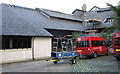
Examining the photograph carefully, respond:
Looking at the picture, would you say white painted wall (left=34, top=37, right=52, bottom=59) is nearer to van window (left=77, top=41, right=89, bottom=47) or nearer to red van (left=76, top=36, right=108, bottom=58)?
red van (left=76, top=36, right=108, bottom=58)

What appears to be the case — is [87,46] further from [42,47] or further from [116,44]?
[42,47]

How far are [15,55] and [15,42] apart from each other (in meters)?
1.65

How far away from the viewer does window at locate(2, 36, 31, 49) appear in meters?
20.1

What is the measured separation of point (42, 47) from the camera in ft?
79.3

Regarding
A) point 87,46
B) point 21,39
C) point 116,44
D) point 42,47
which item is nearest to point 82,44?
point 87,46

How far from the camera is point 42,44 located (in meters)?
24.1

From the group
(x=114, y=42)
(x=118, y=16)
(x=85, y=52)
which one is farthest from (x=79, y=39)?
(x=118, y=16)

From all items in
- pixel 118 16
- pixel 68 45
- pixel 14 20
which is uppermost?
pixel 14 20

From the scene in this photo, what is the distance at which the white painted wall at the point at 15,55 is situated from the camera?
62.8 feet

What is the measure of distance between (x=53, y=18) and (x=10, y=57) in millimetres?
15657

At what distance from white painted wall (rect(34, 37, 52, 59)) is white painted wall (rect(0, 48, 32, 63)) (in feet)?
4.01

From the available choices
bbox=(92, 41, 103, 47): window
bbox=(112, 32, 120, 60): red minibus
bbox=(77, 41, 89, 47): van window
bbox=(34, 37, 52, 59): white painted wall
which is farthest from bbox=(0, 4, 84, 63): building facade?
bbox=(112, 32, 120, 60): red minibus

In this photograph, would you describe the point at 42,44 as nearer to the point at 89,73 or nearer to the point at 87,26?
the point at 89,73

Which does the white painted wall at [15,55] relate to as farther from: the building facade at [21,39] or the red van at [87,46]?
the red van at [87,46]
